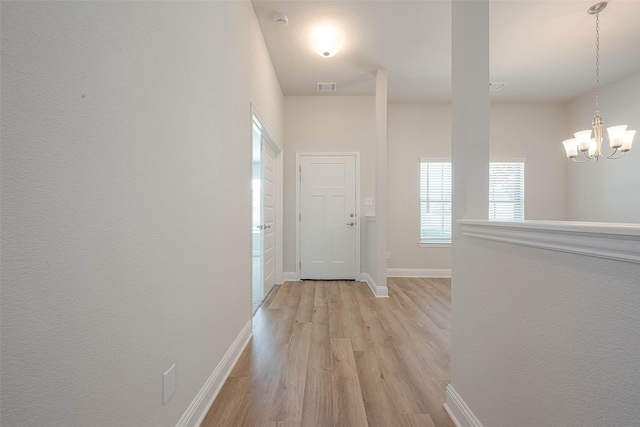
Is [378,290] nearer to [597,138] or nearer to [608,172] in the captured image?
[597,138]

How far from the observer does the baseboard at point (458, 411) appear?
1172mm

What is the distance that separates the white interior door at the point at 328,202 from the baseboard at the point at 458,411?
291 cm

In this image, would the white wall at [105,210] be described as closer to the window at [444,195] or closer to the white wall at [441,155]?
the white wall at [441,155]

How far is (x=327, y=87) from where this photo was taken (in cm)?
400

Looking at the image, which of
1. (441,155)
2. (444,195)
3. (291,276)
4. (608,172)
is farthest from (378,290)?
(608,172)

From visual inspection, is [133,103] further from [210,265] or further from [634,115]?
[634,115]

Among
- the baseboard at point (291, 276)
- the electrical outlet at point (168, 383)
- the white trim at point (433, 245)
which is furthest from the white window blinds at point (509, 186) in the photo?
the electrical outlet at point (168, 383)

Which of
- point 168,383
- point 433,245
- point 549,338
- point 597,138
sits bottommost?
point 168,383

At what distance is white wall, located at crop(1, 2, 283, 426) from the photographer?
1.81 ft

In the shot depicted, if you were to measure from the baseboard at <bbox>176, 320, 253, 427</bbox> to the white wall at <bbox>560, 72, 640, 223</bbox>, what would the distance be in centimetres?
517

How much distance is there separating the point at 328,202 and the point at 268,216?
110cm

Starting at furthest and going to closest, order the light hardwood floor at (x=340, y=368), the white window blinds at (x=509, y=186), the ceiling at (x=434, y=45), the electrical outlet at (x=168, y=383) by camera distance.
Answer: the white window blinds at (x=509, y=186) < the ceiling at (x=434, y=45) < the light hardwood floor at (x=340, y=368) < the electrical outlet at (x=168, y=383)

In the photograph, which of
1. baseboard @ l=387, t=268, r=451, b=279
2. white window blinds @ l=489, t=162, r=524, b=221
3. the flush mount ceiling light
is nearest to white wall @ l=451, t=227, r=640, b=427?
the flush mount ceiling light

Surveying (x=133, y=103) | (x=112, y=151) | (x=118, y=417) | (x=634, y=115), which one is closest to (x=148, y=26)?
(x=133, y=103)
